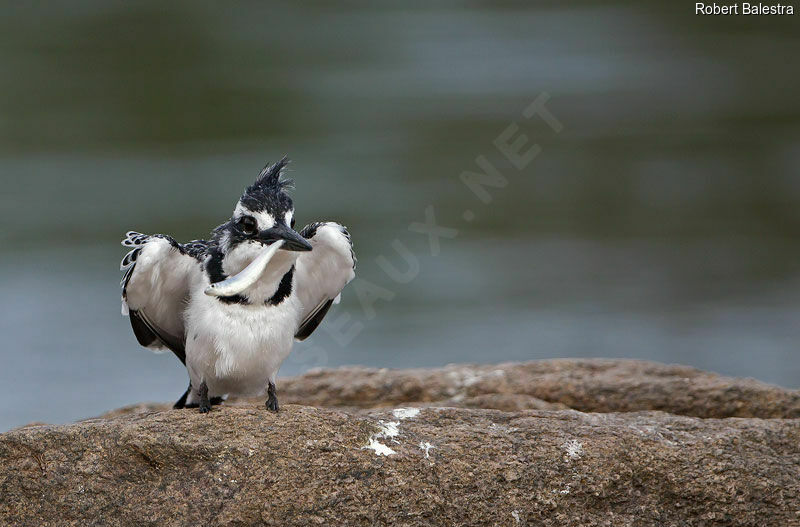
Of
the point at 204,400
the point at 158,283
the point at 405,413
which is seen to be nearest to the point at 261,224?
the point at 158,283

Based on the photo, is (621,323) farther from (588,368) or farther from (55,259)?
(55,259)

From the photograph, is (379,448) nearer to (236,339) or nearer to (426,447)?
(426,447)

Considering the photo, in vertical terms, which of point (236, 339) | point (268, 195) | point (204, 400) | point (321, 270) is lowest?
point (204, 400)

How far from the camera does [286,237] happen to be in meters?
5.30

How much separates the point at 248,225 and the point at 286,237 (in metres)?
0.26

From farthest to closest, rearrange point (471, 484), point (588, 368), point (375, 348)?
point (375, 348)
point (588, 368)
point (471, 484)

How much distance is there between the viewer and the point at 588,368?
24.5ft

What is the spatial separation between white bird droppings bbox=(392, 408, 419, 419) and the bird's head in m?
0.84

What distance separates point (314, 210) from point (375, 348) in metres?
2.38

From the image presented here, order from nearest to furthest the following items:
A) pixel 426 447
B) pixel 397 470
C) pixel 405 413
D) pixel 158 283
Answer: pixel 397 470 < pixel 426 447 < pixel 405 413 < pixel 158 283

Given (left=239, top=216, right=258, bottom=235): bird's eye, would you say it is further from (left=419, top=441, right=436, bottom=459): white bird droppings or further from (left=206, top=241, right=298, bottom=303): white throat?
(left=419, top=441, right=436, bottom=459): white bird droppings

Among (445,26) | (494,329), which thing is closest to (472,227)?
(494,329)

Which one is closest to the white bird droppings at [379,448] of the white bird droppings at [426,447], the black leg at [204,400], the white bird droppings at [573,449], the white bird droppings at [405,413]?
the white bird droppings at [426,447]

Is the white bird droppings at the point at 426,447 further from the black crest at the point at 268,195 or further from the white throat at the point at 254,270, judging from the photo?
the black crest at the point at 268,195
